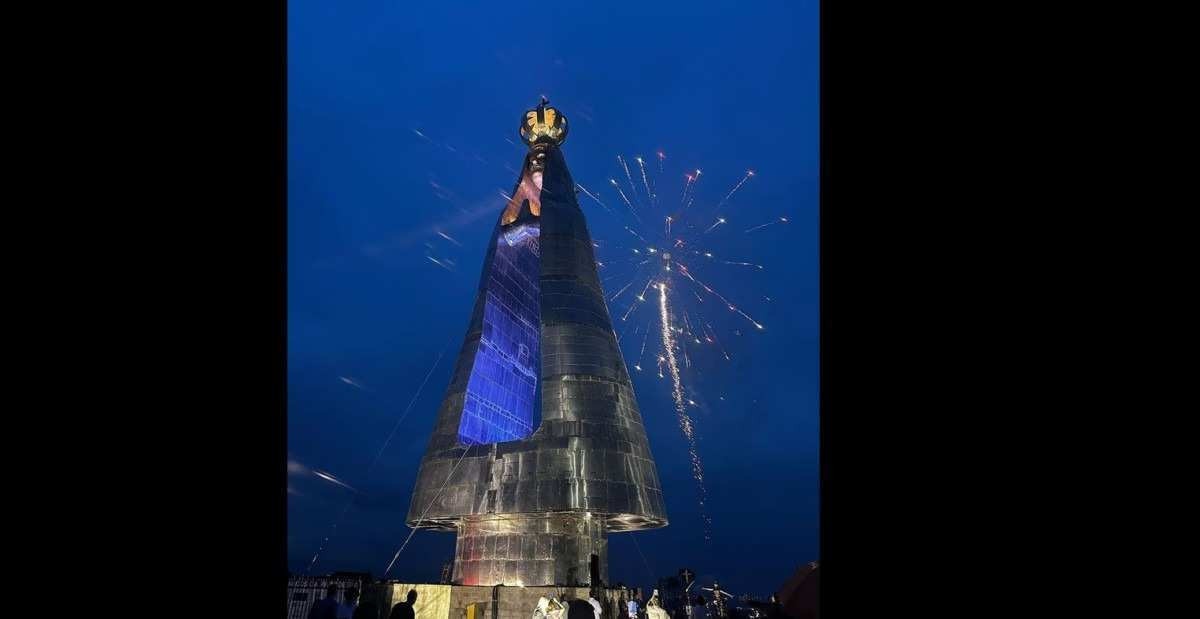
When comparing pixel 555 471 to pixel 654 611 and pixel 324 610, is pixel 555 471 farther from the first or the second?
pixel 324 610

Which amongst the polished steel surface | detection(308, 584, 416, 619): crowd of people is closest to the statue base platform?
the polished steel surface

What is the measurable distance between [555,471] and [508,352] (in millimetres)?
6732

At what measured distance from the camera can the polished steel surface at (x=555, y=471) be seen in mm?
17672

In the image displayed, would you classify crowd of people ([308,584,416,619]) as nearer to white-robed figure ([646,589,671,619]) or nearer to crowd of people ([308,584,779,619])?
crowd of people ([308,584,779,619])

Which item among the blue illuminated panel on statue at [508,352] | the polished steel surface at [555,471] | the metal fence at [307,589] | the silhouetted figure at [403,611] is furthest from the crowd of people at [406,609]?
the blue illuminated panel on statue at [508,352]

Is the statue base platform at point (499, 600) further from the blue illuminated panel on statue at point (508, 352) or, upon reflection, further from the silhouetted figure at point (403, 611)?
the silhouetted figure at point (403, 611)

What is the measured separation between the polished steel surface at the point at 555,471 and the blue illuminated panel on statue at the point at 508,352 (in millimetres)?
396

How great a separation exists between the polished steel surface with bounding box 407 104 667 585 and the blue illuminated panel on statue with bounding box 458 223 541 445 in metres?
0.40

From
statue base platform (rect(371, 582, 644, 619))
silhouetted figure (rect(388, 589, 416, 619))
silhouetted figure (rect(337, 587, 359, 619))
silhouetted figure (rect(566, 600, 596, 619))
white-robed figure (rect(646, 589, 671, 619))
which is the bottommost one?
statue base platform (rect(371, 582, 644, 619))

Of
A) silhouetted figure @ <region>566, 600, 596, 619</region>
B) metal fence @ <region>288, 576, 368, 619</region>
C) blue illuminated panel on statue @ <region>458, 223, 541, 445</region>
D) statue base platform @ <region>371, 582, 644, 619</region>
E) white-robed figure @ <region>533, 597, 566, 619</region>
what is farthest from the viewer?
blue illuminated panel on statue @ <region>458, 223, 541, 445</region>

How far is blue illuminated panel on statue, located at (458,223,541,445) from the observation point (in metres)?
21.2
